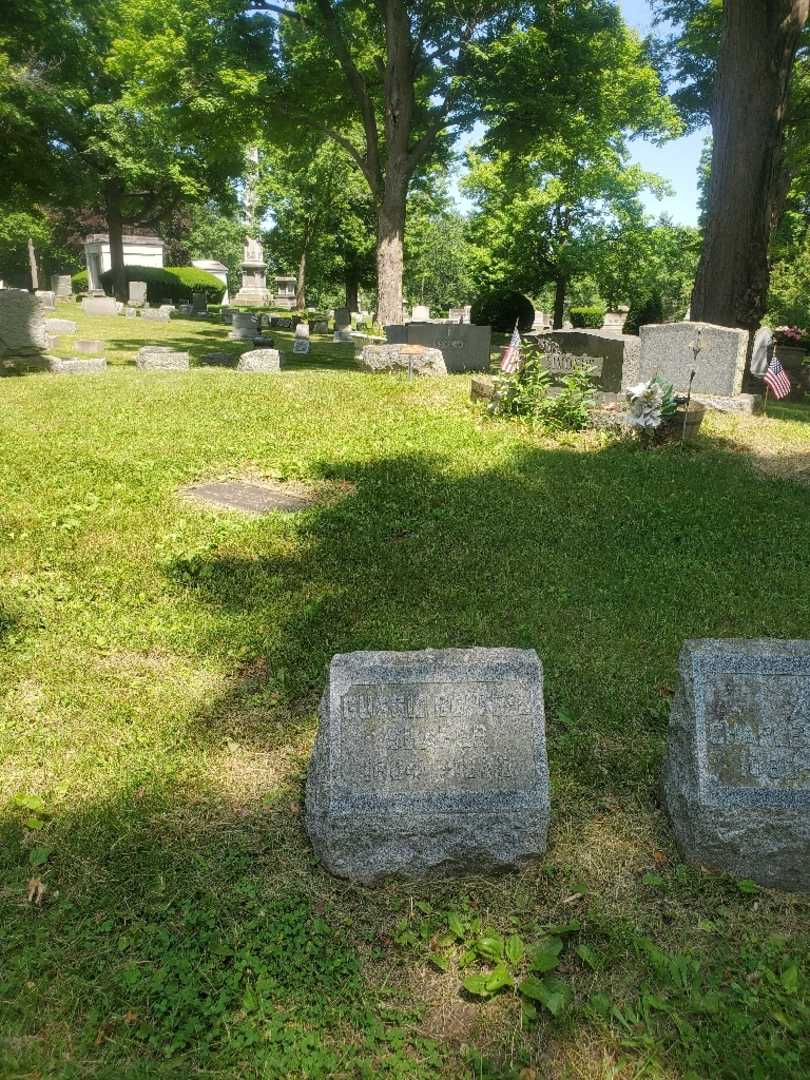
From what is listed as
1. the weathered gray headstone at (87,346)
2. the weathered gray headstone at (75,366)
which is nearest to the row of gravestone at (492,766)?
the weathered gray headstone at (75,366)

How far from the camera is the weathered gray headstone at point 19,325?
14.5 meters

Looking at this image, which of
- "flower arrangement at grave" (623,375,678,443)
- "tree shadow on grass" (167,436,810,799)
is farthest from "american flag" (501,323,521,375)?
"tree shadow on grass" (167,436,810,799)

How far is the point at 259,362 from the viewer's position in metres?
15.4

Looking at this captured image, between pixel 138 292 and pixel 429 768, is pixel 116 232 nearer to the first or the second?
pixel 138 292

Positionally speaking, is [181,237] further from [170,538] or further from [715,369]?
[170,538]

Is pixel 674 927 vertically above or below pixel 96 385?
below

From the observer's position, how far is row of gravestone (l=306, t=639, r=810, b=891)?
2896mm

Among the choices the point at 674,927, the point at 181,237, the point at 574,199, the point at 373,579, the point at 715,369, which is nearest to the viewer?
the point at 674,927

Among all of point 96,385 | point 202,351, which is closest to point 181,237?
point 202,351

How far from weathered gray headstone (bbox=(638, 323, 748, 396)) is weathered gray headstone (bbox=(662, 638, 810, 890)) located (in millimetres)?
9633

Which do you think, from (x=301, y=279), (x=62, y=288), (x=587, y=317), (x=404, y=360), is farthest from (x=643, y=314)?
(x=62, y=288)

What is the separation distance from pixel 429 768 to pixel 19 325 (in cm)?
1448

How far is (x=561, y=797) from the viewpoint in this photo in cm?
344

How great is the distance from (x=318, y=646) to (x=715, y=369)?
31.4 ft
